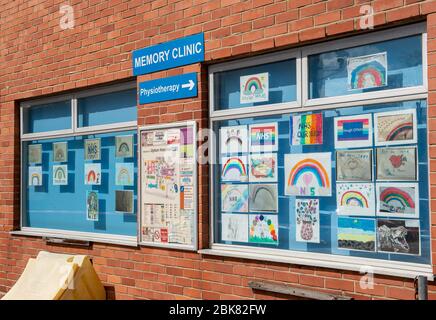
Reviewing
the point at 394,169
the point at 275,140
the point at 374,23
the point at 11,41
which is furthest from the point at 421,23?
the point at 11,41

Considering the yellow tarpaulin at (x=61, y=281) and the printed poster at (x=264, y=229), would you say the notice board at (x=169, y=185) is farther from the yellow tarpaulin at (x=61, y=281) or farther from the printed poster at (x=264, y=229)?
the yellow tarpaulin at (x=61, y=281)

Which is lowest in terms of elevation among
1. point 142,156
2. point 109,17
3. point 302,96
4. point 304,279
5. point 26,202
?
point 304,279

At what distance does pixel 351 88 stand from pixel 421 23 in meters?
0.74

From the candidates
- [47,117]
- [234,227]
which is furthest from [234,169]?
[47,117]

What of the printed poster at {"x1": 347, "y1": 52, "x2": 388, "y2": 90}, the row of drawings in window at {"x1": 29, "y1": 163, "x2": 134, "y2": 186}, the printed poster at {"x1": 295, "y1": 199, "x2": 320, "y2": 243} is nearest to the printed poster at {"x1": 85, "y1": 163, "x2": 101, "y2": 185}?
the row of drawings in window at {"x1": 29, "y1": 163, "x2": 134, "y2": 186}

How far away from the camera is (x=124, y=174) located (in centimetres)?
639

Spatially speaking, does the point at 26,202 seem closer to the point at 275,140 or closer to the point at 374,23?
the point at 275,140

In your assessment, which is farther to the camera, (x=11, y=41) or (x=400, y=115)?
(x=11, y=41)

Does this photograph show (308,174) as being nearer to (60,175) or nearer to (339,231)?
(339,231)

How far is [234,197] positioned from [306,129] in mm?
1015

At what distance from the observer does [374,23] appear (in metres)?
4.29

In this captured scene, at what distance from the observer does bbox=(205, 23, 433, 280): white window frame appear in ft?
13.6

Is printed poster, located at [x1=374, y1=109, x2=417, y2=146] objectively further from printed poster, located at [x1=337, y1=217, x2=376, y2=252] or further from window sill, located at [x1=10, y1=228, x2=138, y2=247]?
window sill, located at [x1=10, y1=228, x2=138, y2=247]

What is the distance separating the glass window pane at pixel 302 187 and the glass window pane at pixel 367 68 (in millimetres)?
177
